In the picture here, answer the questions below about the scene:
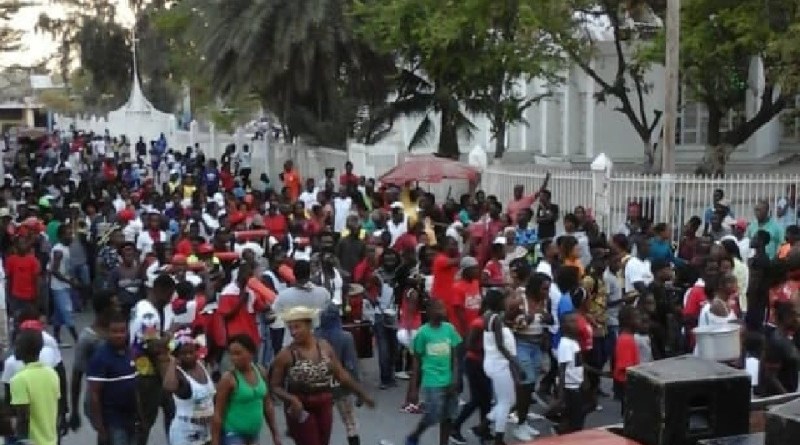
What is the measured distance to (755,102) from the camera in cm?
2666

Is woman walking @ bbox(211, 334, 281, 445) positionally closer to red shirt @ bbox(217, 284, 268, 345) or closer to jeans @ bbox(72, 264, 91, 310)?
red shirt @ bbox(217, 284, 268, 345)

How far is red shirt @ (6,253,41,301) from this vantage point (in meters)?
11.9

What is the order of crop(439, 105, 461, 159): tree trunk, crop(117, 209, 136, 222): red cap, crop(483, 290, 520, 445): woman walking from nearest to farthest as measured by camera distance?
1. crop(483, 290, 520, 445): woman walking
2. crop(117, 209, 136, 222): red cap
3. crop(439, 105, 461, 159): tree trunk

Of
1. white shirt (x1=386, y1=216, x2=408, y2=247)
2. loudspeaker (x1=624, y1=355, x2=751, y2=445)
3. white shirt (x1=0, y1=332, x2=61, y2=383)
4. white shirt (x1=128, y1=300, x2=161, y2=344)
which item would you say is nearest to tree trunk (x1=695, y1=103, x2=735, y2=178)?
white shirt (x1=386, y1=216, x2=408, y2=247)

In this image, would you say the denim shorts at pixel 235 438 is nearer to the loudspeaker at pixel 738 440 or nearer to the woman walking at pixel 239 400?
the woman walking at pixel 239 400

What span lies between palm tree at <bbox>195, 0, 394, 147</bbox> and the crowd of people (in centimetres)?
957

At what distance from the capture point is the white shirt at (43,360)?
25.0 ft

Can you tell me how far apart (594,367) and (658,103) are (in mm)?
19159

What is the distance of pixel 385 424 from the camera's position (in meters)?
10.0

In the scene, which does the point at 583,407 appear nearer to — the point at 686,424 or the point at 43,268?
the point at 686,424

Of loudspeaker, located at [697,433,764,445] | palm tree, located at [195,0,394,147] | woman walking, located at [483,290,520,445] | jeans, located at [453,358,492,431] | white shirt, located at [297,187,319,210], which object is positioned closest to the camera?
loudspeaker, located at [697,433,764,445]

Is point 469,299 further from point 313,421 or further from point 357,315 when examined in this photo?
point 313,421

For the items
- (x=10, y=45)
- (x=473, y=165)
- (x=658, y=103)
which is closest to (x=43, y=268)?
(x=473, y=165)

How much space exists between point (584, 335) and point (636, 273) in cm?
207
